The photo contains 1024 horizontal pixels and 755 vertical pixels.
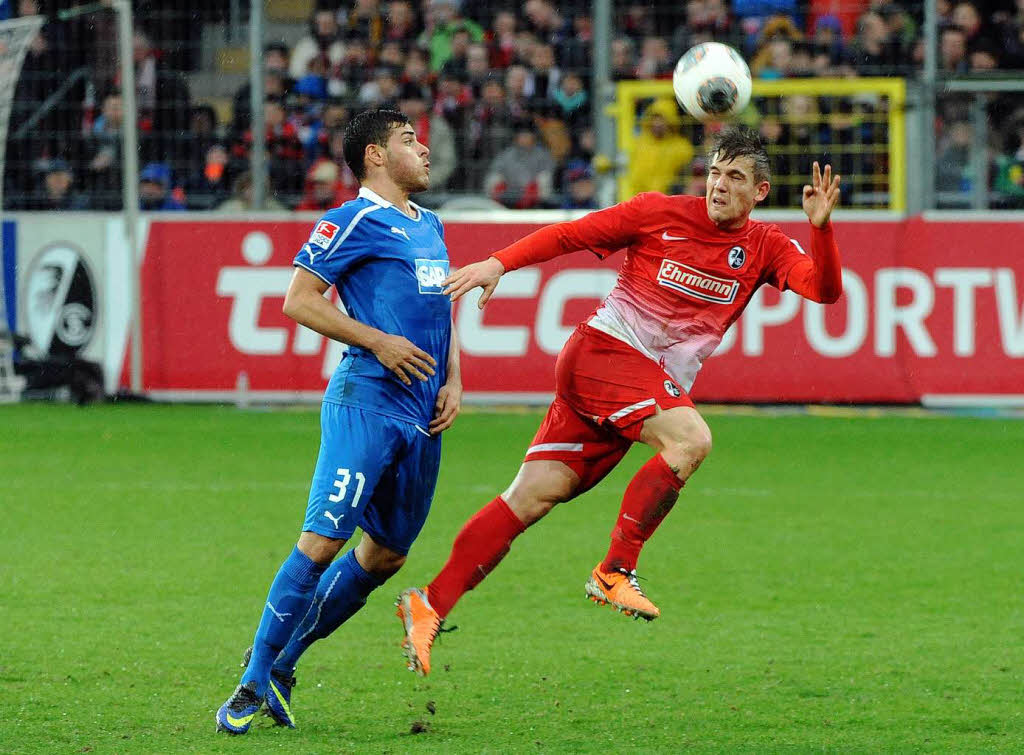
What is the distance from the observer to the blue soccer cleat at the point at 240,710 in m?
5.45

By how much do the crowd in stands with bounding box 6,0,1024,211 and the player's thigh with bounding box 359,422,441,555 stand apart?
9.14m

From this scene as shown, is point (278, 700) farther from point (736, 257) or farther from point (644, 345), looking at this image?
point (736, 257)

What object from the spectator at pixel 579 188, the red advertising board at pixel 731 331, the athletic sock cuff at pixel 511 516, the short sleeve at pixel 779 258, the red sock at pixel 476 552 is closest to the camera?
the red sock at pixel 476 552

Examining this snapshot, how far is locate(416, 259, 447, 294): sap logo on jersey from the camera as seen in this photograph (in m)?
5.60

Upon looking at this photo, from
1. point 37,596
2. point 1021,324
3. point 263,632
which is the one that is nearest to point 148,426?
point 37,596

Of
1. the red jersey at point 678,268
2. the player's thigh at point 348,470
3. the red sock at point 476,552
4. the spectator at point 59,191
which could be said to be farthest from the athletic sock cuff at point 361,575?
the spectator at point 59,191

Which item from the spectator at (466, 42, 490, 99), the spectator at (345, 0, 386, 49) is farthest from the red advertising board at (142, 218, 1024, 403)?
the spectator at (345, 0, 386, 49)

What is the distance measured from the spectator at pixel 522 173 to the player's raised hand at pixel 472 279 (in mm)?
9047

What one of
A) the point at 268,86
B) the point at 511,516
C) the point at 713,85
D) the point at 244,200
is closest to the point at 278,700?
the point at 511,516

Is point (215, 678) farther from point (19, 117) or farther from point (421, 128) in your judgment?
point (19, 117)

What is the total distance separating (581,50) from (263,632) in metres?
10.2

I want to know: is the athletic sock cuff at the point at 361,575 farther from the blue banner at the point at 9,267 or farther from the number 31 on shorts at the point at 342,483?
the blue banner at the point at 9,267

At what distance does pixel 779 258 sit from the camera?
6293mm

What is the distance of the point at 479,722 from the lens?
5.70m
